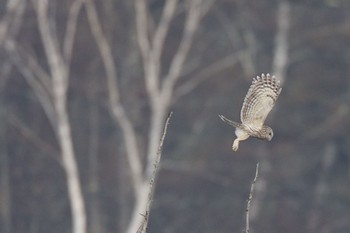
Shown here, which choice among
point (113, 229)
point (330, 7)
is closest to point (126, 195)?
point (113, 229)

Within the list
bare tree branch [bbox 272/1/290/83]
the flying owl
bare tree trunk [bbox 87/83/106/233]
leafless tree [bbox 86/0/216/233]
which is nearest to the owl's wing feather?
the flying owl

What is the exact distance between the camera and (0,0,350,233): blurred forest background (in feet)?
59.0

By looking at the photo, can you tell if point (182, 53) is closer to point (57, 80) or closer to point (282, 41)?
point (57, 80)

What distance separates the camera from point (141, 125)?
1836 centimetres

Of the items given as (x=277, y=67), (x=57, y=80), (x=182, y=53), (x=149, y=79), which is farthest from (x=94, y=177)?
(x=57, y=80)

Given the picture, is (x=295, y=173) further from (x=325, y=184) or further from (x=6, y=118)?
(x=6, y=118)

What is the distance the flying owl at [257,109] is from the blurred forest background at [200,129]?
30.6 feet

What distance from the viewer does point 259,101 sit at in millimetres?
7793

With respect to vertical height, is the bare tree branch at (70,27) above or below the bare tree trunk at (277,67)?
below

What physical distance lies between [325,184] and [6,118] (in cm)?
418

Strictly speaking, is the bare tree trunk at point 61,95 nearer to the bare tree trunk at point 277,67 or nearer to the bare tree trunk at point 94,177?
the bare tree trunk at point 277,67

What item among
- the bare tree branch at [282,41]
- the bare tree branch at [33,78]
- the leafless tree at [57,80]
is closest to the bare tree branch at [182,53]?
the leafless tree at [57,80]

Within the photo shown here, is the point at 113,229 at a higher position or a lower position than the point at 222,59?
lower

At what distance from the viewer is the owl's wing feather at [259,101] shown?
769 cm
